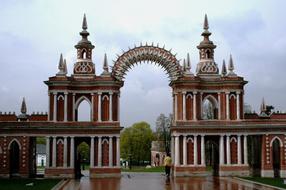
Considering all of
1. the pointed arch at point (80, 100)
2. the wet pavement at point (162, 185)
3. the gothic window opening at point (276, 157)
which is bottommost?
the wet pavement at point (162, 185)

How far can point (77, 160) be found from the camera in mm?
56000

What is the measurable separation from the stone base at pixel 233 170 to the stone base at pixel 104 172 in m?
10.7

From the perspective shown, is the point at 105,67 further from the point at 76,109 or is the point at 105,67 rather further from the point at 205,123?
the point at 205,123

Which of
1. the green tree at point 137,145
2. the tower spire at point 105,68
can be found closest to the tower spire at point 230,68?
the tower spire at point 105,68

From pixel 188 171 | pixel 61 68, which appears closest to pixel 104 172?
pixel 188 171

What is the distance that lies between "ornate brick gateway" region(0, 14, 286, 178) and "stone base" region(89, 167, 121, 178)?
0.10 meters

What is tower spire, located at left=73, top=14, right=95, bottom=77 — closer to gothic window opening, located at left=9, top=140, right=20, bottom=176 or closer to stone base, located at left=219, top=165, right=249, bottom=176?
gothic window opening, located at left=9, top=140, right=20, bottom=176

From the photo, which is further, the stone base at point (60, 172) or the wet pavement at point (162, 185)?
the stone base at point (60, 172)

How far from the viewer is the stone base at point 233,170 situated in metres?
54.2

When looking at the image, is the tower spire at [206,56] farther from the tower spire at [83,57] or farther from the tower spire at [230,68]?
the tower spire at [83,57]

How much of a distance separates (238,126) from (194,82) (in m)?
6.45

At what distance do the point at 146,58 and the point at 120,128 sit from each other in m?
8.30

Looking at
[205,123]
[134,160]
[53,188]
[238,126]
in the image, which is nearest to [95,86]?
[205,123]

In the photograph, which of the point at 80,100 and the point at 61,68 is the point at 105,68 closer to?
the point at 80,100
